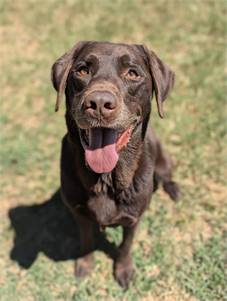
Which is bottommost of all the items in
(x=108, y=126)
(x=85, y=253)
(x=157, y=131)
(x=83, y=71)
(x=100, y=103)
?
(x=85, y=253)

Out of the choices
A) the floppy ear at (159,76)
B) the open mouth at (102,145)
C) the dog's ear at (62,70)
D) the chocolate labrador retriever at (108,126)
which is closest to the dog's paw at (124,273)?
the chocolate labrador retriever at (108,126)

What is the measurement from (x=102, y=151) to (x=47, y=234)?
66.7 inches

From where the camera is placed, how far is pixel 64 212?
4453 mm

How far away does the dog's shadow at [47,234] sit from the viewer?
414cm

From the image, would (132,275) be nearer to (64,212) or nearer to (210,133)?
(64,212)

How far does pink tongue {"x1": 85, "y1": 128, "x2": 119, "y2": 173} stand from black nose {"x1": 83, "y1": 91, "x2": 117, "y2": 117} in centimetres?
26

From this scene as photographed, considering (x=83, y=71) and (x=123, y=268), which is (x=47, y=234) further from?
(x=83, y=71)

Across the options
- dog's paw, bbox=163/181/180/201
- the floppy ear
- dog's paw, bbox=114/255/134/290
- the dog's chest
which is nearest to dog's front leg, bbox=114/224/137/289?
dog's paw, bbox=114/255/134/290

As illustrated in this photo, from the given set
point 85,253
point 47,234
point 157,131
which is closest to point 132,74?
point 85,253

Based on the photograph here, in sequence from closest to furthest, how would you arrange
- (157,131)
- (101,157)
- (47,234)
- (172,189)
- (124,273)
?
(101,157), (124,273), (47,234), (172,189), (157,131)

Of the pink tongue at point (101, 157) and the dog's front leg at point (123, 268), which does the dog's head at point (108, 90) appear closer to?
the pink tongue at point (101, 157)

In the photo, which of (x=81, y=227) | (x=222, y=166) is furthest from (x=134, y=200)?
(x=222, y=166)

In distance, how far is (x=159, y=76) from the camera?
3119 mm

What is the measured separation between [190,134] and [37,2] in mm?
3467
